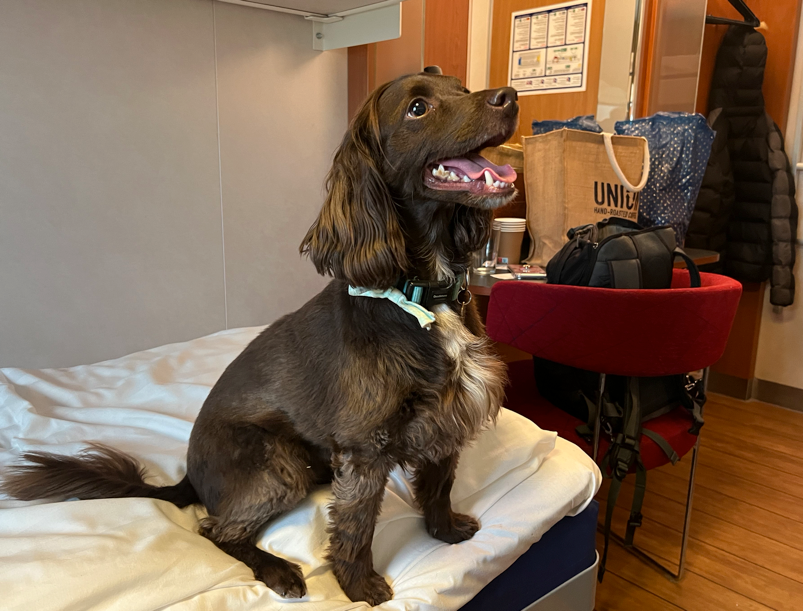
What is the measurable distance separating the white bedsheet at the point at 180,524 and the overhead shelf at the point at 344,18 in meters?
1.44

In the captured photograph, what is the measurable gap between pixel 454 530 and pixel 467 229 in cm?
58

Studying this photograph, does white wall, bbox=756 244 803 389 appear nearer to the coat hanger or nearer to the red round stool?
the coat hanger

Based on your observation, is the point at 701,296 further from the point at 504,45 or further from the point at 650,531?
the point at 504,45

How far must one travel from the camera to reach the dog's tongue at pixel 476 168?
99 cm

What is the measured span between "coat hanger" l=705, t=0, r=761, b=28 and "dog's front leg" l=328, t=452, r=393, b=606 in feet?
10.3

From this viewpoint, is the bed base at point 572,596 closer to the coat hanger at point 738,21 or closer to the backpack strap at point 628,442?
the backpack strap at point 628,442

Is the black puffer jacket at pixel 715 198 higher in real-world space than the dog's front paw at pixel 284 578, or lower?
higher

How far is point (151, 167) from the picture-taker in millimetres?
2195

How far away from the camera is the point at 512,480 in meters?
1.25

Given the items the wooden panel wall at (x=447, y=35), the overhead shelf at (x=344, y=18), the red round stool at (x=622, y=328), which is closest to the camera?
the red round stool at (x=622, y=328)

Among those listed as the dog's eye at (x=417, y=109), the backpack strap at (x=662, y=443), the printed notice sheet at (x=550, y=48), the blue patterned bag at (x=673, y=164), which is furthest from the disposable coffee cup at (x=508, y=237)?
the printed notice sheet at (x=550, y=48)

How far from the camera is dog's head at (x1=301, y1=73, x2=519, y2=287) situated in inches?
37.9

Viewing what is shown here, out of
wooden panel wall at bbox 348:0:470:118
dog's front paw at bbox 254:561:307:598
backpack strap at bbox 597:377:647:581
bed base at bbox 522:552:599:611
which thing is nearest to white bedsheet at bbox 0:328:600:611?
dog's front paw at bbox 254:561:307:598

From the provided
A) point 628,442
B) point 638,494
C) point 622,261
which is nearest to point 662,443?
point 628,442
